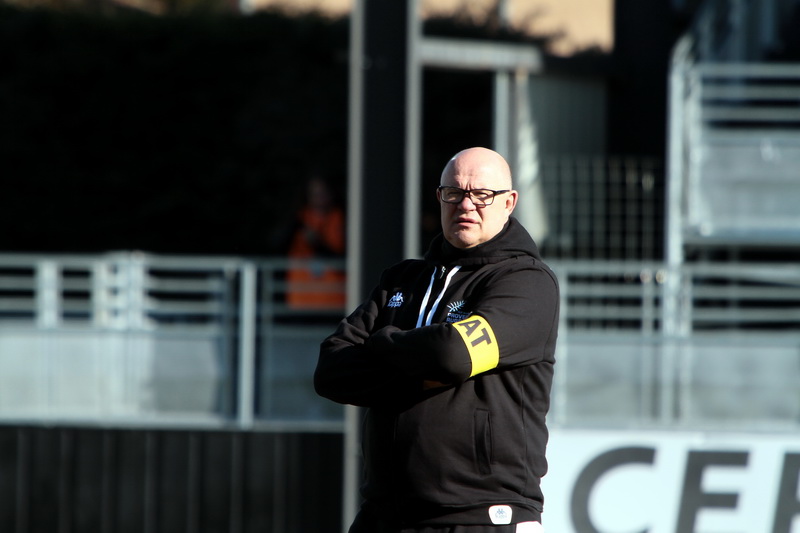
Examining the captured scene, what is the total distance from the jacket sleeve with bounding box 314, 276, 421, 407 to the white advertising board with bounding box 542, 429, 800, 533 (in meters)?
2.33

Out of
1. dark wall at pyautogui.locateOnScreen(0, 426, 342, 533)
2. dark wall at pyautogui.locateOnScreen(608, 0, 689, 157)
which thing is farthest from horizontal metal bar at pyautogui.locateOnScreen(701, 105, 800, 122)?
dark wall at pyautogui.locateOnScreen(0, 426, 342, 533)

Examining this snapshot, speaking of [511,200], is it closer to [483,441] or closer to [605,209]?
[483,441]

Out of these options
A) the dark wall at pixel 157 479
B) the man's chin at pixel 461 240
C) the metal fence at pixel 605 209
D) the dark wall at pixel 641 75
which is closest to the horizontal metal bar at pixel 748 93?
the metal fence at pixel 605 209

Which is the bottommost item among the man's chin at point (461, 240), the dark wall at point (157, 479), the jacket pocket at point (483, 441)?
the dark wall at point (157, 479)

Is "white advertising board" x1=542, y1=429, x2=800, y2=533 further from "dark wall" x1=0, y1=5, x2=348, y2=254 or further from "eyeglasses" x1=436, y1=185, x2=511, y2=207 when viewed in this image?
"dark wall" x1=0, y1=5, x2=348, y2=254

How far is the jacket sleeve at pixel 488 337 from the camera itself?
2.78m

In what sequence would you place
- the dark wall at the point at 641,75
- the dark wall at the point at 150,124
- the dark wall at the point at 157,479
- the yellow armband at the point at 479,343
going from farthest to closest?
the dark wall at the point at 150,124, the dark wall at the point at 641,75, the dark wall at the point at 157,479, the yellow armband at the point at 479,343

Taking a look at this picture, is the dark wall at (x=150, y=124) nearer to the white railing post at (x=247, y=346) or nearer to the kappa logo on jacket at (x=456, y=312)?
the white railing post at (x=247, y=346)

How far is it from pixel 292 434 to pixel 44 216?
687cm

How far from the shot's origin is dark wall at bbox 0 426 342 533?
600cm

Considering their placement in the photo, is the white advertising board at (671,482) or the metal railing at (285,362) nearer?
the white advertising board at (671,482)

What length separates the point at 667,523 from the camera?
5.14 metres

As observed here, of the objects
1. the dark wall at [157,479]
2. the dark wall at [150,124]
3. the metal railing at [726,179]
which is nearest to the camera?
the dark wall at [157,479]

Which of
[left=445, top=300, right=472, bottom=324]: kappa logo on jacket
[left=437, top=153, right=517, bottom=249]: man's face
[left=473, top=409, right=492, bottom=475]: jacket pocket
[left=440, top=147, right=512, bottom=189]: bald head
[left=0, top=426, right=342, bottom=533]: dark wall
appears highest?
[left=440, top=147, right=512, bottom=189]: bald head
